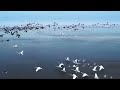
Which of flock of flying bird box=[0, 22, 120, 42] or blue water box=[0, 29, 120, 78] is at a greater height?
flock of flying bird box=[0, 22, 120, 42]

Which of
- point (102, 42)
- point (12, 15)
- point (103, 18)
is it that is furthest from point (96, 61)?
point (12, 15)

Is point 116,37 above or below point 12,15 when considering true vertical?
below

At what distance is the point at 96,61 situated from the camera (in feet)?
9.11

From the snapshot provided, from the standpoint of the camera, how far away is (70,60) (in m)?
2.75

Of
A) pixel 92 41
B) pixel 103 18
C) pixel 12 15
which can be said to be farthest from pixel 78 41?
pixel 12 15

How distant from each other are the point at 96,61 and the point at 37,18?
703 millimetres

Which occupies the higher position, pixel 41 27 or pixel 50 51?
pixel 41 27

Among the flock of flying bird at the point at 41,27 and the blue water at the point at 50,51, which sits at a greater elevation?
the flock of flying bird at the point at 41,27
